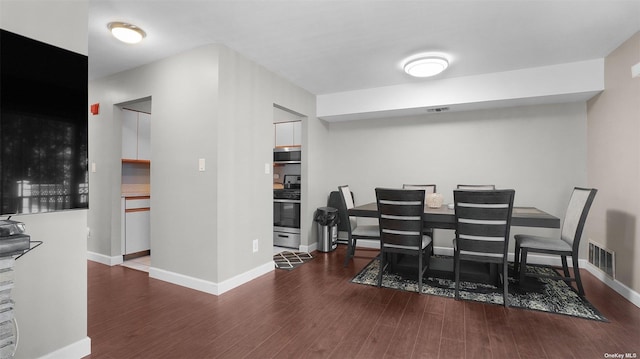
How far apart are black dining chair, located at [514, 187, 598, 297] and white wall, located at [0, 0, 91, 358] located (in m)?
3.63

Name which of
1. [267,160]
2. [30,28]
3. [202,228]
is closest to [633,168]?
[267,160]

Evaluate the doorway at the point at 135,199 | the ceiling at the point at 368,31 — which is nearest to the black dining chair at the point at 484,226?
the ceiling at the point at 368,31

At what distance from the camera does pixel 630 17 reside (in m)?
2.42

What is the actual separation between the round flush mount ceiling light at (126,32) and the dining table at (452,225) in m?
2.73

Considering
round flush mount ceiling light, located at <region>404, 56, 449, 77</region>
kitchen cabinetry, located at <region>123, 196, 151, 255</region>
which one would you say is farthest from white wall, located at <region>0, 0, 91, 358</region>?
round flush mount ceiling light, located at <region>404, 56, 449, 77</region>

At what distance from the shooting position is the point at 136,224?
4.03m

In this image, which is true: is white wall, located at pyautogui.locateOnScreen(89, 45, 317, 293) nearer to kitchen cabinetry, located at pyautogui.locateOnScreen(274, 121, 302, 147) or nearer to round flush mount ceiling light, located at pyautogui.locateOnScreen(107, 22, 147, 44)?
round flush mount ceiling light, located at pyautogui.locateOnScreen(107, 22, 147, 44)

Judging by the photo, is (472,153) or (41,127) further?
(472,153)

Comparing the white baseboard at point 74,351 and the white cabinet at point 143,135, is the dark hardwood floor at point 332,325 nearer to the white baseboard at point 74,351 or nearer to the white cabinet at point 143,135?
the white baseboard at point 74,351

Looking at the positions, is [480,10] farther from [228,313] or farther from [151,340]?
[151,340]

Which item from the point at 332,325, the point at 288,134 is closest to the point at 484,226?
the point at 332,325

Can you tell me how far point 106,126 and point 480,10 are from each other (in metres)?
4.40

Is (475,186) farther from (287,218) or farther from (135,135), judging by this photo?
(135,135)

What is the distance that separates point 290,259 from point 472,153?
3.03m
